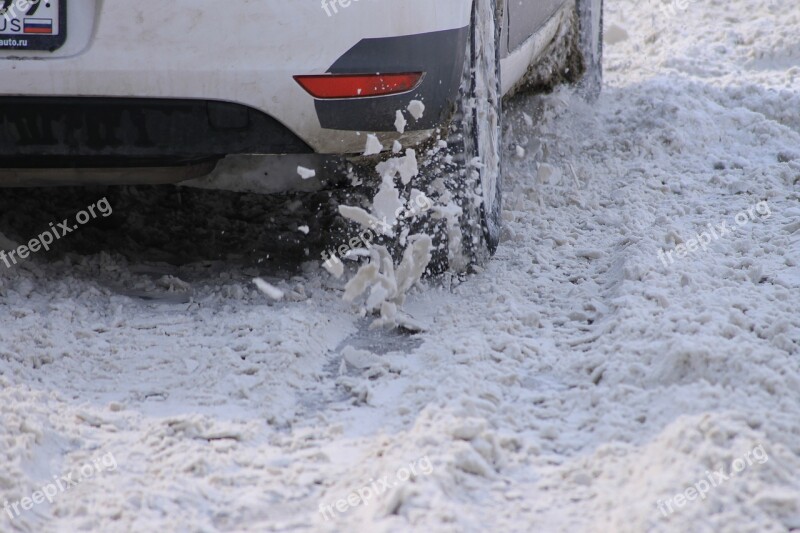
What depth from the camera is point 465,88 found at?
11.4 feet

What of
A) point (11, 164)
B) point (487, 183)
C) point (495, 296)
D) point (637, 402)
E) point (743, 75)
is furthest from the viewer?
point (743, 75)

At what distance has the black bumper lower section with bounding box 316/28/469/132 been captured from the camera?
300 centimetres

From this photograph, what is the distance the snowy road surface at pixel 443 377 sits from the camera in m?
2.17

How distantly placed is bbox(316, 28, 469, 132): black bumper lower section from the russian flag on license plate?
31.0 inches

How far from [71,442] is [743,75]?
5.07 metres

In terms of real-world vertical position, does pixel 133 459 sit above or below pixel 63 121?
below

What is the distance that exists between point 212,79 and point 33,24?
1.71ft

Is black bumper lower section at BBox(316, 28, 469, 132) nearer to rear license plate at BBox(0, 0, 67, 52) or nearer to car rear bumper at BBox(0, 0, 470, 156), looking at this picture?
car rear bumper at BBox(0, 0, 470, 156)

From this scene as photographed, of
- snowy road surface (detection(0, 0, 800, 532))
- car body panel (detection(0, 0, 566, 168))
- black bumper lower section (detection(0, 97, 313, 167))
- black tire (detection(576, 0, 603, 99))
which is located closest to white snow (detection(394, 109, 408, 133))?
car body panel (detection(0, 0, 566, 168))

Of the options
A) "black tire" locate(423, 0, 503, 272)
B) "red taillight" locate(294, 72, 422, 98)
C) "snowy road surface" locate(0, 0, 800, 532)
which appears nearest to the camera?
"snowy road surface" locate(0, 0, 800, 532)

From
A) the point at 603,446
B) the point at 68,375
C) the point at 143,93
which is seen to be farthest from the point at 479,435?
the point at 143,93

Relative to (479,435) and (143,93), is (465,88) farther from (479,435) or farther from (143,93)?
(479,435)

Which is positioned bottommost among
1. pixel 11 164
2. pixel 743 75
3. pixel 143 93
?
pixel 743 75

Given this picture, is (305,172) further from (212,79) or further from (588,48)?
(588,48)
